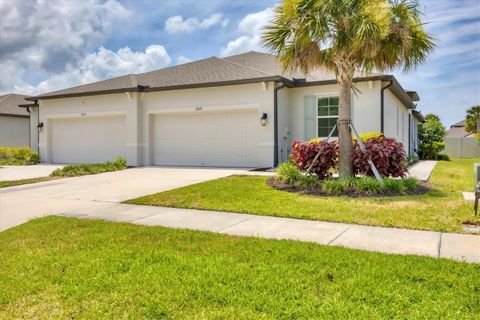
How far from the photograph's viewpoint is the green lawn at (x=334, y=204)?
6410 millimetres

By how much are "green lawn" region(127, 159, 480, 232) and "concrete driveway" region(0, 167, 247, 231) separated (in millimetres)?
977

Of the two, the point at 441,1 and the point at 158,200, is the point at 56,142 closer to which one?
the point at 158,200

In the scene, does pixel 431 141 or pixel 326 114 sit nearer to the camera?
pixel 326 114

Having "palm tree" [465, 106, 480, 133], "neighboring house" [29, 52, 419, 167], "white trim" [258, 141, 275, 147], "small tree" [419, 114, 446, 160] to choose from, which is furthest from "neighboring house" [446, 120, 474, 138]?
"white trim" [258, 141, 275, 147]

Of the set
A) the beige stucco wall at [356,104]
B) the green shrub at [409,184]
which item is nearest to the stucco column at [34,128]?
the beige stucco wall at [356,104]

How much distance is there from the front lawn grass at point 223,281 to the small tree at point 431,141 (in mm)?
23854

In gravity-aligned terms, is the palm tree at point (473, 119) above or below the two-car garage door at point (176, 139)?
above

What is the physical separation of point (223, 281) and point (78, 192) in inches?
287

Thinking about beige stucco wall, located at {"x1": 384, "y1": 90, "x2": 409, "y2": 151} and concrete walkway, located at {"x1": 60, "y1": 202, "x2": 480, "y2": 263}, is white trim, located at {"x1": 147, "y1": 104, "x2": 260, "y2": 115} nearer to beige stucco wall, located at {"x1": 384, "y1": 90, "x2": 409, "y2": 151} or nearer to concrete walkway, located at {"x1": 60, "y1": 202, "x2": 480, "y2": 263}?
beige stucco wall, located at {"x1": 384, "y1": 90, "x2": 409, "y2": 151}

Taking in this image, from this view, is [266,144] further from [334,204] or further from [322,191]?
[334,204]

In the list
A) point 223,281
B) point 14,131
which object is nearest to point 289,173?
point 223,281

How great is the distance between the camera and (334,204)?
7762 mm

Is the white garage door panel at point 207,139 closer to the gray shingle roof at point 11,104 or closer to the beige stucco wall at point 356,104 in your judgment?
the beige stucco wall at point 356,104

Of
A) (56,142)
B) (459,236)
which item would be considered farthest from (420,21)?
(56,142)
